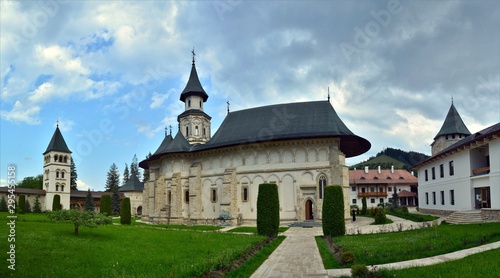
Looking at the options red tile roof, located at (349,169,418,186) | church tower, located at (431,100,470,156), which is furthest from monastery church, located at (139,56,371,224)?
red tile roof, located at (349,169,418,186)

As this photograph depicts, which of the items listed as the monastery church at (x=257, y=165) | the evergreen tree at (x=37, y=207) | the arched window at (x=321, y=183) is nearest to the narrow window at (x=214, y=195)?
the monastery church at (x=257, y=165)

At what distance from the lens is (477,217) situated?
2152 centimetres

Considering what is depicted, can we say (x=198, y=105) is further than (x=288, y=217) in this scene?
Yes

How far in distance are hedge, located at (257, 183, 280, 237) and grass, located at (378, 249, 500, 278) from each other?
37.7 feet

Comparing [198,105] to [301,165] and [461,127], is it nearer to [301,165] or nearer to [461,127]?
[301,165]

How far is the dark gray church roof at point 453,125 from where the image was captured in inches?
1747

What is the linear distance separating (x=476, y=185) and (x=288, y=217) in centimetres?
1385

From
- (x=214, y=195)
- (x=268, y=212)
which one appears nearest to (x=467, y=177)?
(x=268, y=212)

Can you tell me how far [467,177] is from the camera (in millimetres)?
24766

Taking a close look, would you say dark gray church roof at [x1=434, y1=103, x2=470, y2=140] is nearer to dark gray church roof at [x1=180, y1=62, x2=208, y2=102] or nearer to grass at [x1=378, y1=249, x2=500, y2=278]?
dark gray church roof at [x1=180, y1=62, x2=208, y2=102]

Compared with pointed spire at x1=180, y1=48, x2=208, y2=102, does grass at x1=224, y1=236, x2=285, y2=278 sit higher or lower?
lower

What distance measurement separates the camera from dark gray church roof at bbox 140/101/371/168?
30.2m

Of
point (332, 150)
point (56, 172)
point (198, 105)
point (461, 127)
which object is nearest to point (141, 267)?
point (332, 150)

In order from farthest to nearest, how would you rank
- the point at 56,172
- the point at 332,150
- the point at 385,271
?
the point at 56,172, the point at 332,150, the point at 385,271
